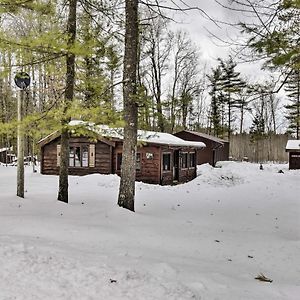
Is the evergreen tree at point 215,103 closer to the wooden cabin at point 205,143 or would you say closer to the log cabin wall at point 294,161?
the wooden cabin at point 205,143

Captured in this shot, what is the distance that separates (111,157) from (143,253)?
15.9 m

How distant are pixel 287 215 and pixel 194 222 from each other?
3.64 metres

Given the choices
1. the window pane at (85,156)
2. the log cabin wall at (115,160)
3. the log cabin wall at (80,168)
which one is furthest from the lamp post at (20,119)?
the window pane at (85,156)

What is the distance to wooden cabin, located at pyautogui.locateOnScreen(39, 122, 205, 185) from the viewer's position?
20359 mm

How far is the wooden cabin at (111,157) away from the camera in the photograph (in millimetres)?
20359

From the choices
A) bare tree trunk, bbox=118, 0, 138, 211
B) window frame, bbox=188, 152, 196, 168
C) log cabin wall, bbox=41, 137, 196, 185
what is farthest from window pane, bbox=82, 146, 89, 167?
bare tree trunk, bbox=118, 0, 138, 211

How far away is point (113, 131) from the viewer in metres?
9.05

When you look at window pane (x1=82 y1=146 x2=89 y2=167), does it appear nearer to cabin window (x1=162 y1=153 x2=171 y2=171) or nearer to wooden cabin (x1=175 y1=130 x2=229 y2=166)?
cabin window (x1=162 y1=153 x2=171 y2=171)

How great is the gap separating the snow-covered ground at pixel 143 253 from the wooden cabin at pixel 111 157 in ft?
31.5

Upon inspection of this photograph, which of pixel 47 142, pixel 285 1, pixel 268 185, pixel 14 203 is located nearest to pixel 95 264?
pixel 14 203

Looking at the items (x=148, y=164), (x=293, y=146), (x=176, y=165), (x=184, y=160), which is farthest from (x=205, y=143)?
(x=148, y=164)

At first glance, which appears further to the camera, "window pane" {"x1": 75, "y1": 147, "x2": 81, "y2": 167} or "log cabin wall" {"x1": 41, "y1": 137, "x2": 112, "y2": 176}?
"window pane" {"x1": 75, "y1": 147, "x2": 81, "y2": 167}

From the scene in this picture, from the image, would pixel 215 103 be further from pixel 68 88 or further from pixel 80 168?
pixel 68 88

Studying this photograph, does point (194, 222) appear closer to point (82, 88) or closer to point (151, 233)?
point (151, 233)
